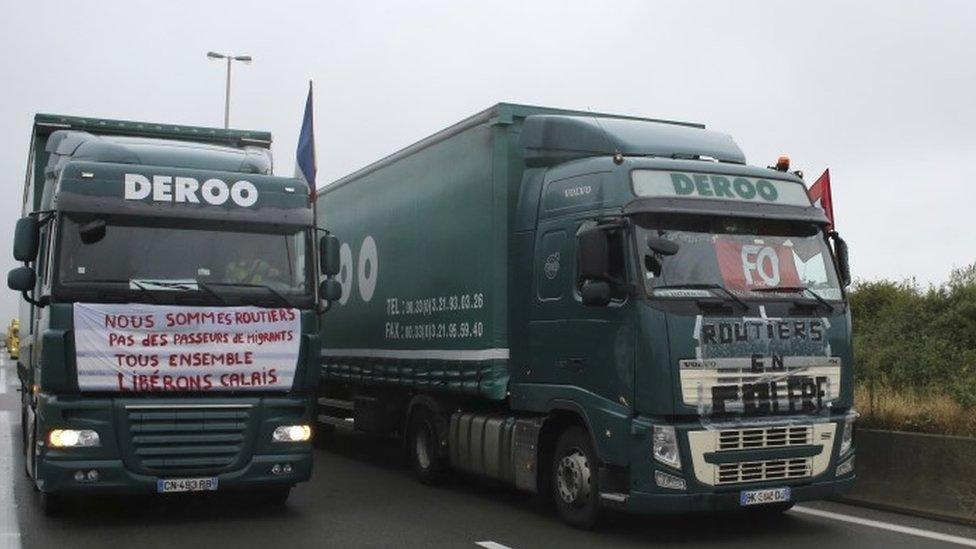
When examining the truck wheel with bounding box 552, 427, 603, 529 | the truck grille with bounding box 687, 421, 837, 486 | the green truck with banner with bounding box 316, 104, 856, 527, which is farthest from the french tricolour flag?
the truck grille with bounding box 687, 421, 837, 486

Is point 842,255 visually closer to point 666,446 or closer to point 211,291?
point 666,446

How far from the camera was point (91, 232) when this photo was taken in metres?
9.36

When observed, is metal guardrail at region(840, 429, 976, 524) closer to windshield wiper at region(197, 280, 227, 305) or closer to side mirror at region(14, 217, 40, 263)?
windshield wiper at region(197, 280, 227, 305)

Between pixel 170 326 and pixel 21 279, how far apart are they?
1482 mm

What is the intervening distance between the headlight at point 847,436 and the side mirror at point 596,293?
7.62 ft

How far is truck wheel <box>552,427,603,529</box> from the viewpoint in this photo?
9109 mm

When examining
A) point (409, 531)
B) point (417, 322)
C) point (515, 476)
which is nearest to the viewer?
point (409, 531)

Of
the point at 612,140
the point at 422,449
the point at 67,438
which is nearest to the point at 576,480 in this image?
the point at 612,140

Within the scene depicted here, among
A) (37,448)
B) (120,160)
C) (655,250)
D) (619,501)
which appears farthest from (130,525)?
(655,250)

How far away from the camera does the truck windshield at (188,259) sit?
931cm

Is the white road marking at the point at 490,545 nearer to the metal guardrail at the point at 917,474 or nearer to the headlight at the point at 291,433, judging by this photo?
the headlight at the point at 291,433

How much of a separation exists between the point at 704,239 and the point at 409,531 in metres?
3.48

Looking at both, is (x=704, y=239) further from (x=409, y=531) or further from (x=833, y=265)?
(x=409, y=531)

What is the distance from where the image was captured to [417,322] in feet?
40.4
